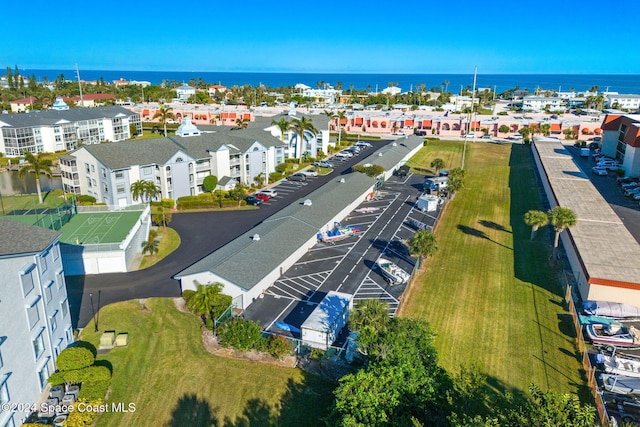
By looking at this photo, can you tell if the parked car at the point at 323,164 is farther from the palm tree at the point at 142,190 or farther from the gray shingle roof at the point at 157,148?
the palm tree at the point at 142,190

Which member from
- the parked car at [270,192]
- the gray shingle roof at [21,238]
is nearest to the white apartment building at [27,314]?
the gray shingle roof at [21,238]

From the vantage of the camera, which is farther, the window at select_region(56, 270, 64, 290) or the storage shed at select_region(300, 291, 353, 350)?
the storage shed at select_region(300, 291, 353, 350)

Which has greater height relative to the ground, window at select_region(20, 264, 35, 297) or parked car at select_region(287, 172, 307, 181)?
window at select_region(20, 264, 35, 297)

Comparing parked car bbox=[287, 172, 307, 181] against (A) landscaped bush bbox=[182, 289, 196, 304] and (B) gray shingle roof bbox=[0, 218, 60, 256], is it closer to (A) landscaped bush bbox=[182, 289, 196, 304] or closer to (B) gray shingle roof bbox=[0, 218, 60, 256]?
(A) landscaped bush bbox=[182, 289, 196, 304]

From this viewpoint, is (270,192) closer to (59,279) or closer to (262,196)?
(262,196)

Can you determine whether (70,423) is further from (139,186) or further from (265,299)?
(139,186)

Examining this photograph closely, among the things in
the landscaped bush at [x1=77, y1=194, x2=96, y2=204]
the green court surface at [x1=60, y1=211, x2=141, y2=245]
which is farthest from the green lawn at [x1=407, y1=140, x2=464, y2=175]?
the landscaped bush at [x1=77, y1=194, x2=96, y2=204]

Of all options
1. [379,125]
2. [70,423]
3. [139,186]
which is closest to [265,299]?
[70,423]
